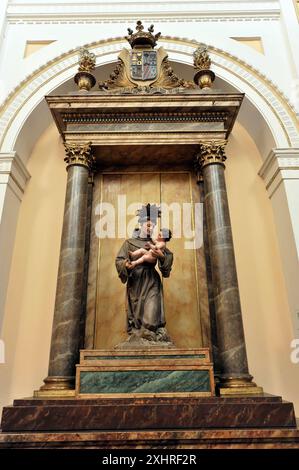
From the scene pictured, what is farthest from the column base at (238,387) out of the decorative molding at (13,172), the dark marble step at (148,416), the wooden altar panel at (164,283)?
the decorative molding at (13,172)

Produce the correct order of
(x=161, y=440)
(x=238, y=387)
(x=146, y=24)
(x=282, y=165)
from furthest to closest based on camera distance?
(x=146, y=24) → (x=282, y=165) → (x=238, y=387) → (x=161, y=440)

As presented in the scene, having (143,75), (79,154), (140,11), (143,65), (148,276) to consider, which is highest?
(140,11)

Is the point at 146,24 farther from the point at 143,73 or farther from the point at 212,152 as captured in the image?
the point at 212,152

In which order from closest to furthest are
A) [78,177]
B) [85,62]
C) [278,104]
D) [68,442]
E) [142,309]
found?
1. [68,442]
2. [142,309]
3. [78,177]
4. [85,62]
5. [278,104]

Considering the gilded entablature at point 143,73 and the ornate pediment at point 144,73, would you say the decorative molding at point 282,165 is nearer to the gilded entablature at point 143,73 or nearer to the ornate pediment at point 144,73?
the ornate pediment at point 144,73

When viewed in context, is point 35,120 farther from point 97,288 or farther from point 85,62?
point 97,288

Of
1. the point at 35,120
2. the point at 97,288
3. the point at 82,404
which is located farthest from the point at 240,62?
the point at 82,404

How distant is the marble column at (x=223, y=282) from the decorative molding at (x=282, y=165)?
1234 millimetres

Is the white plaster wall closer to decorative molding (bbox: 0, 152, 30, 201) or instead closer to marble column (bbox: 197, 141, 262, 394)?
decorative molding (bbox: 0, 152, 30, 201)

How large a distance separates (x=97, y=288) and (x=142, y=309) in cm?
103

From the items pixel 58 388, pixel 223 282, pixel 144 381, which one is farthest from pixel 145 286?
pixel 58 388

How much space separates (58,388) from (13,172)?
339cm

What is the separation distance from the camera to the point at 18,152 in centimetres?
602

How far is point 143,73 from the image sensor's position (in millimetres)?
5324
